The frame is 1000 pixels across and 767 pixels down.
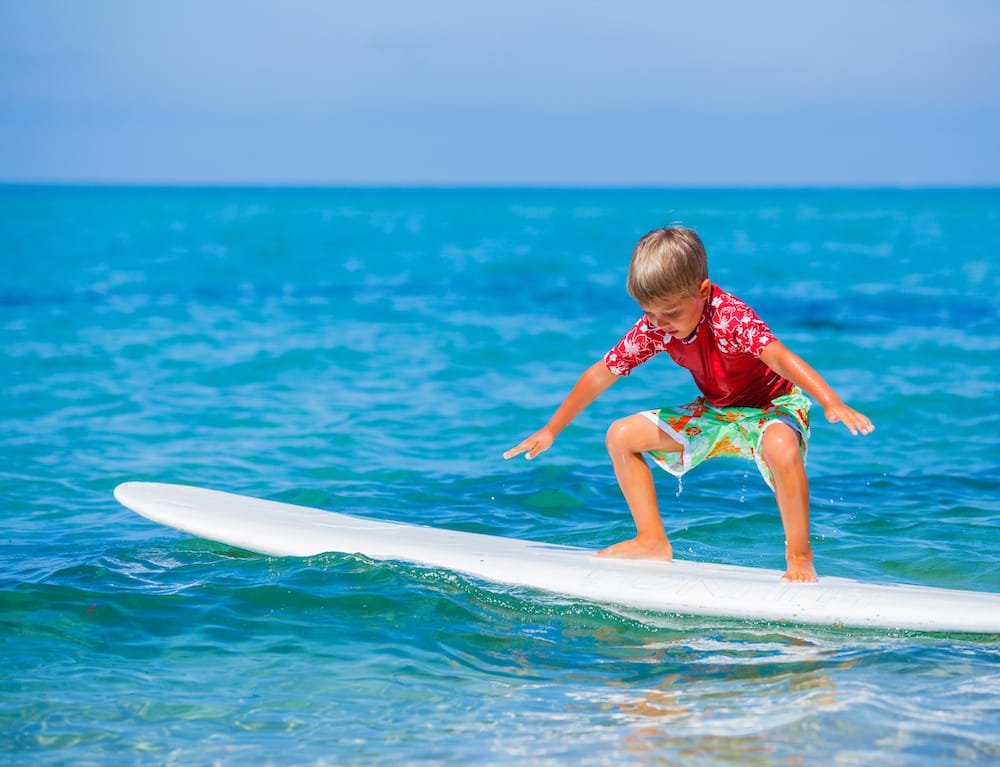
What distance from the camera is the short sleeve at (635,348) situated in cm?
475

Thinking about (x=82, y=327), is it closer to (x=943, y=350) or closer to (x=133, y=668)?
(x=943, y=350)

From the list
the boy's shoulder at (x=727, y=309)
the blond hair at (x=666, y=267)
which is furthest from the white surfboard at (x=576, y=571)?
the blond hair at (x=666, y=267)

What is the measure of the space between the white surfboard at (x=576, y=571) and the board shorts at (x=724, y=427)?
0.45m

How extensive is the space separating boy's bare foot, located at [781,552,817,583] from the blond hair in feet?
3.69

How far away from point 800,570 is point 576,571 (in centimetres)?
90

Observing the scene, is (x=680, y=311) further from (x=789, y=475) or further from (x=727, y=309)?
(x=789, y=475)

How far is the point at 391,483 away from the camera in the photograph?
7242 mm

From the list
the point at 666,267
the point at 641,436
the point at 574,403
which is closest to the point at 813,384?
the point at 666,267

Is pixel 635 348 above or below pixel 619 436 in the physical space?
above

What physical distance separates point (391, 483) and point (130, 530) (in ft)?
5.72

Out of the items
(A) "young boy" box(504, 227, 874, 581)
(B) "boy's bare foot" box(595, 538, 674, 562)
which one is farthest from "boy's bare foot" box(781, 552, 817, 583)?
(B) "boy's bare foot" box(595, 538, 674, 562)

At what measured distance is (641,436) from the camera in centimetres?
477

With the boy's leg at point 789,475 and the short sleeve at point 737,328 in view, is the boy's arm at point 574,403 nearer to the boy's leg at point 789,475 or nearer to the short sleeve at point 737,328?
the short sleeve at point 737,328

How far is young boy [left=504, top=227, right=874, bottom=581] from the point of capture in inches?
172
